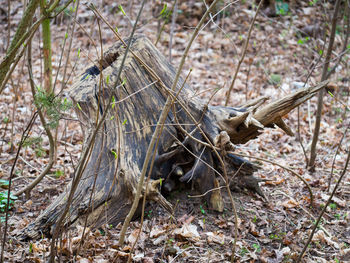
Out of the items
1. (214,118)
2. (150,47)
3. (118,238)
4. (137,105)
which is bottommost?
(118,238)

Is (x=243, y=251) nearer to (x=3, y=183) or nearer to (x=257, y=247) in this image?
(x=257, y=247)

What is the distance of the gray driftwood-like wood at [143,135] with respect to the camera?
2.81 meters

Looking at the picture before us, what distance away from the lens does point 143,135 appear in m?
3.04

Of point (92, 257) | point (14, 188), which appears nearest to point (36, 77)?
point (14, 188)

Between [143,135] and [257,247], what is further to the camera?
[143,135]

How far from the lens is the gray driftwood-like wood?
281cm

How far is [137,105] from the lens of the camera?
307 centimetres

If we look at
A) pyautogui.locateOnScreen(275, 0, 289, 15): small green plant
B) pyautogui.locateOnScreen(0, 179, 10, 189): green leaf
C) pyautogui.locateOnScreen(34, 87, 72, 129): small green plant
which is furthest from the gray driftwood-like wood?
pyautogui.locateOnScreen(275, 0, 289, 15): small green plant

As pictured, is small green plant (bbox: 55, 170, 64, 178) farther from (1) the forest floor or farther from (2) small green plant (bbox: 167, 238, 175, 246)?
(2) small green plant (bbox: 167, 238, 175, 246)

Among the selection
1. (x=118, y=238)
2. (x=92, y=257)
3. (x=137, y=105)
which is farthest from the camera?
(x=137, y=105)

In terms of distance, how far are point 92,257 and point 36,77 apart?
4.79 metres

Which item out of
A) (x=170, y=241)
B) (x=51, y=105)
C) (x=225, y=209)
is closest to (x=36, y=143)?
(x=51, y=105)

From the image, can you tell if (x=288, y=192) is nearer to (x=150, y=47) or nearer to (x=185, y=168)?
(x=185, y=168)

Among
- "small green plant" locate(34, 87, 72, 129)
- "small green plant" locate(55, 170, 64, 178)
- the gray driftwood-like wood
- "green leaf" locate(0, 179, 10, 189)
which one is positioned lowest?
"small green plant" locate(55, 170, 64, 178)
